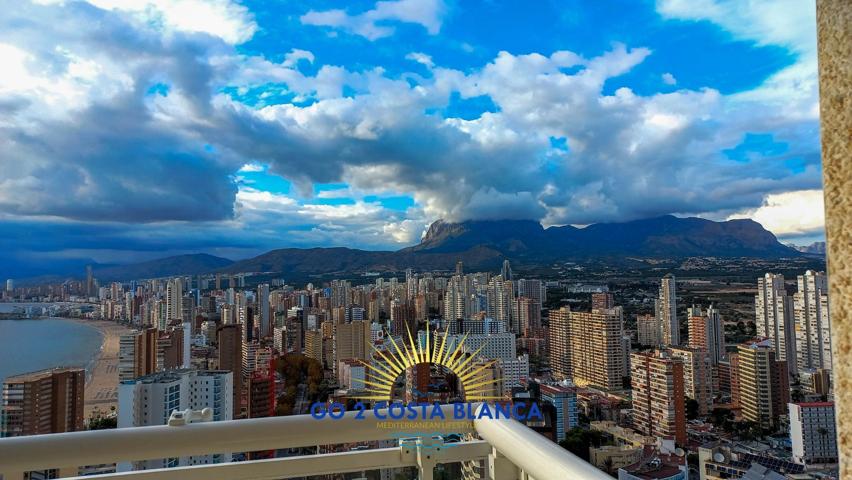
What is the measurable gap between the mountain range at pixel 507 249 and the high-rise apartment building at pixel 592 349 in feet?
3.62

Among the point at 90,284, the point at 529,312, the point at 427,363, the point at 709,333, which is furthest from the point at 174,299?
the point at 709,333

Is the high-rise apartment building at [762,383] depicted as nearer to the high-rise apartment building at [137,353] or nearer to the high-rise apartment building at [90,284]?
the high-rise apartment building at [137,353]

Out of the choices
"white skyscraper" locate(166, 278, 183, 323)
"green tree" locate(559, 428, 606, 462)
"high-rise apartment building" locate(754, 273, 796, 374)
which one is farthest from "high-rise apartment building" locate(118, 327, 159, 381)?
"high-rise apartment building" locate(754, 273, 796, 374)

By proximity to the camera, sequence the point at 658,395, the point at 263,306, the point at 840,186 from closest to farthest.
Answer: the point at 840,186, the point at 658,395, the point at 263,306

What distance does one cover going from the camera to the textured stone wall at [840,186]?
0.37m

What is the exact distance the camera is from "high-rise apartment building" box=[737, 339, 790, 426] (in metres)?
6.07

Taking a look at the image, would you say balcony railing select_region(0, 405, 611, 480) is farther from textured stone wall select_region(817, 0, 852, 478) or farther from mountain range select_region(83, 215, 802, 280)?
mountain range select_region(83, 215, 802, 280)

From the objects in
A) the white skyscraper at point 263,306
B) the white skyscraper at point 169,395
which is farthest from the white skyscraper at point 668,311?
the white skyscraper at point 263,306

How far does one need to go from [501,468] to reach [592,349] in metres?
8.18

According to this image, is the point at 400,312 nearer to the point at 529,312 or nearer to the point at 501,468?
the point at 529,312

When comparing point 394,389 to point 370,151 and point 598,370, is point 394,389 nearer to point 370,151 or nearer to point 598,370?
point 598,370

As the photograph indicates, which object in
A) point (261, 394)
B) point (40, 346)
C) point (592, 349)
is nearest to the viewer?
point (261, 394)

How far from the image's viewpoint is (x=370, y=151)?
9797 millimetres

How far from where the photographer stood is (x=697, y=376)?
286 inches
